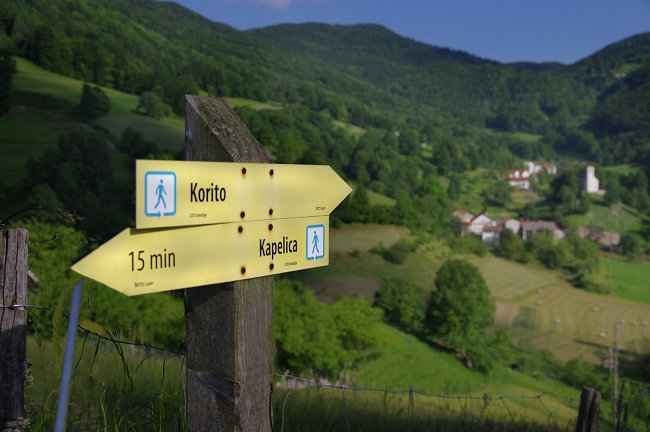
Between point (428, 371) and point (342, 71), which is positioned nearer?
point (428, 371)

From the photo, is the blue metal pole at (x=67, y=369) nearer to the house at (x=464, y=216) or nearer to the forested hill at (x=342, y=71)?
the forested hill at (x=342, y=71)

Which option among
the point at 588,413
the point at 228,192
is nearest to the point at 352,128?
the point at 588,413

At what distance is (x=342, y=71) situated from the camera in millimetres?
158750

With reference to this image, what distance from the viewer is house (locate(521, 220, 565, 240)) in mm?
83125

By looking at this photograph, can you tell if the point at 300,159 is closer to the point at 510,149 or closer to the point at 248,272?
the point at 510,149

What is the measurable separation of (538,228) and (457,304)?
37690 millimetres

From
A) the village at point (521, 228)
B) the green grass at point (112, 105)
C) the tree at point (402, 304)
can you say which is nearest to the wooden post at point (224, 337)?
the tree at point (402, 304)

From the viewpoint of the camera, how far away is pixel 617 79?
146 m

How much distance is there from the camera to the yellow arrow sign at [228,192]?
137 centimetres

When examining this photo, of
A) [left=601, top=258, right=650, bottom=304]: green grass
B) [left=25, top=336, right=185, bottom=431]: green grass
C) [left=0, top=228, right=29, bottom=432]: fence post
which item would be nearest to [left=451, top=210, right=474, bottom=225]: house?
[left=601, top=258, right=650, bottom=304]: green grass

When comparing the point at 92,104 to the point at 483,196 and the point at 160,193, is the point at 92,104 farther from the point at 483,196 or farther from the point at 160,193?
the point at 160,193

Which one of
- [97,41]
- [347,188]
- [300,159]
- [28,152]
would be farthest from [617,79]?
[347,188]

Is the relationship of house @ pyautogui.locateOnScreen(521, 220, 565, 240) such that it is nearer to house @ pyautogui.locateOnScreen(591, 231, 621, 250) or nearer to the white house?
house @ pyautogui.locateOnScreen(591, 231, 621, 250)

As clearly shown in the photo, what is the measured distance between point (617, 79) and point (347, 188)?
6361 inches
